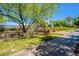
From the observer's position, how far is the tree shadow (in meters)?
4.34

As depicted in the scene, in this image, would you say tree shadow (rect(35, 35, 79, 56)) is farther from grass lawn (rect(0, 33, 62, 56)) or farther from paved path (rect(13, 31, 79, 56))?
grass lawn (rect(0, 33, 62, 56))

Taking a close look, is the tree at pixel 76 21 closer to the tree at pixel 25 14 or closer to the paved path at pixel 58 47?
the paved path at pixel 58 47

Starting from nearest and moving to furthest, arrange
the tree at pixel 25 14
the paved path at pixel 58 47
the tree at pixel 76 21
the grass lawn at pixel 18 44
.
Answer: the paved path at pixel 58 47 → the grass lawn at pixel 18 44 → the tree at pixel 76 21 → the tree at pixel 25 14

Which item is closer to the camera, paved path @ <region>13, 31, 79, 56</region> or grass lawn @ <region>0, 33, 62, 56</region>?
paved path @ <region>13, 31, 79, 56</region>

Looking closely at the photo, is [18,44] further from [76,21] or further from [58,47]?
[76,21]

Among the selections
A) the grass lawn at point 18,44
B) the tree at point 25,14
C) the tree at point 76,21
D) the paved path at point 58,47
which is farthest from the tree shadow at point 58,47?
the tree at point 25,14

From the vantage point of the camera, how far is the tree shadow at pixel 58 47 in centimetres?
434

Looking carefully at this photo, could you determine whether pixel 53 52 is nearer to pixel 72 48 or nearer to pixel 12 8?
pixel 72 48

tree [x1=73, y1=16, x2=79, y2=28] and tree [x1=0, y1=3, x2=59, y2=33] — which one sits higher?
tree [x1=0, y1=3, x2=59, y2=33]

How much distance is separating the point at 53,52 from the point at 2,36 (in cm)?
186

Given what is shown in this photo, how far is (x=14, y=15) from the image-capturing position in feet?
19.1

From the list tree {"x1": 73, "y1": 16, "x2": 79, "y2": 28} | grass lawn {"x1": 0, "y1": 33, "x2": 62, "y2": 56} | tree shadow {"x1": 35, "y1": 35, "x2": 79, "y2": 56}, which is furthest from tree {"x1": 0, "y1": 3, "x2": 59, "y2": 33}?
tree {"x1": 73, "y1": 16, "x2": 79, "y2": 28}

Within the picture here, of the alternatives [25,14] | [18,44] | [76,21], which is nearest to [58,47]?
[76,21]

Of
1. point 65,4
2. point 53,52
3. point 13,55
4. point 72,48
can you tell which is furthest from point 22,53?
point 65,4
